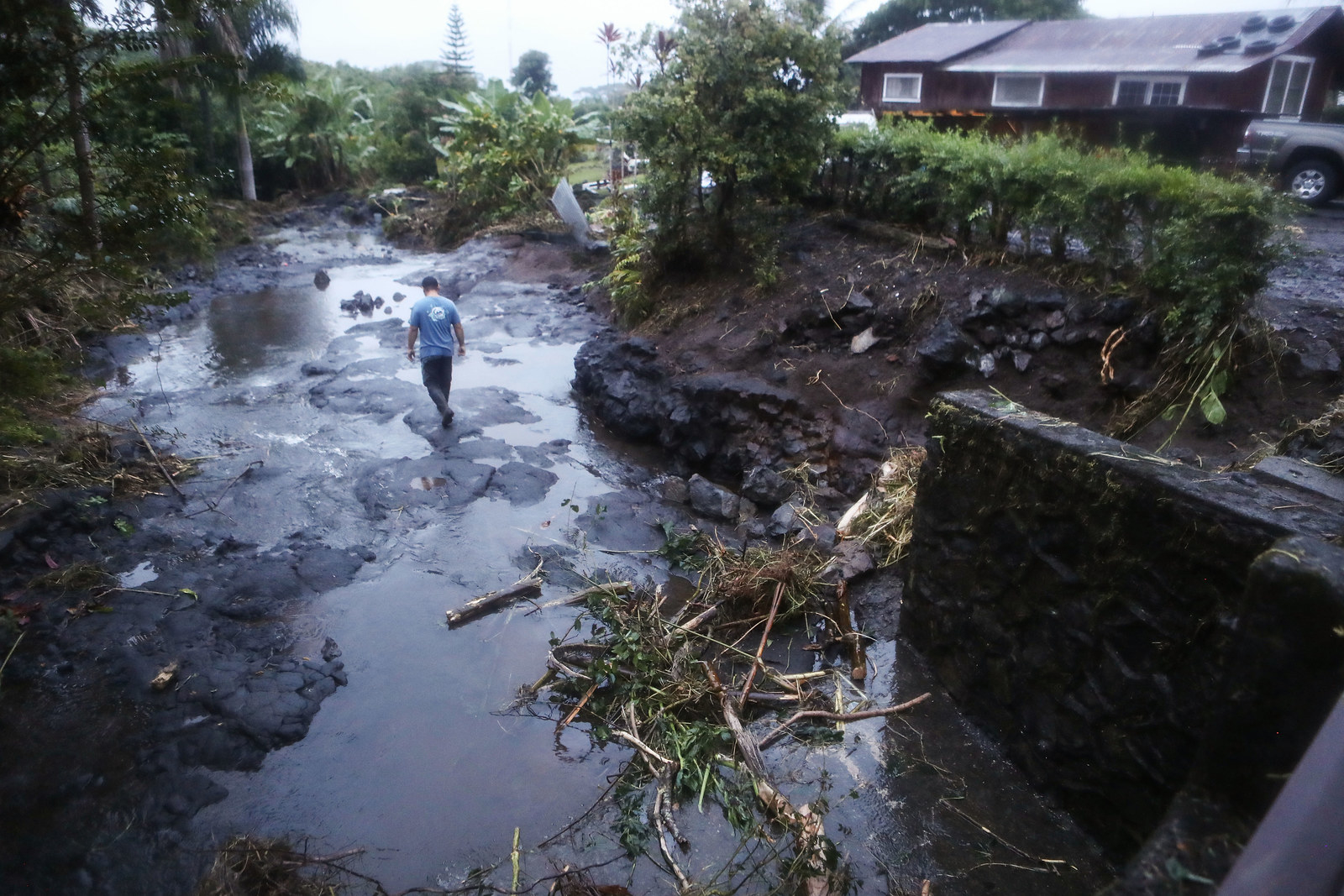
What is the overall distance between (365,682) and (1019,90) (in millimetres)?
11123

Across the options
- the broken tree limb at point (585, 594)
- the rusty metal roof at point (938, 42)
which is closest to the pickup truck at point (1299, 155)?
the rusty metal roof at point (938, 42)

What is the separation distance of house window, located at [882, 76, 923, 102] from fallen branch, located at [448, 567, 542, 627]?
1089cm

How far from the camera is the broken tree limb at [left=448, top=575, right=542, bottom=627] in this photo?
235 inches

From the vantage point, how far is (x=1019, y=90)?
35.9ft

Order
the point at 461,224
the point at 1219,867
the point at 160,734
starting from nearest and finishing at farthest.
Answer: the point at 1219,867 → the point at 160,734 → the point at 461,224

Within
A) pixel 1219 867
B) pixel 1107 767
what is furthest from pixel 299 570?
pixel 1219 867

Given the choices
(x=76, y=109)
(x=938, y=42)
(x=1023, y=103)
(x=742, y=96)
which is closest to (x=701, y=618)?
(x=76, y=109)

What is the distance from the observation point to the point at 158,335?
1301cm

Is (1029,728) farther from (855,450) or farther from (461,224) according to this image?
(461,224)

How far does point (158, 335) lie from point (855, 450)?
38.5 ft

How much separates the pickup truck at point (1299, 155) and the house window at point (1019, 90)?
295 cm

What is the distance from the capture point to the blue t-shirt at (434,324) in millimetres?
9125

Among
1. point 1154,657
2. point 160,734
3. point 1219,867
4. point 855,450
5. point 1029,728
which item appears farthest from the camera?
point 855,450

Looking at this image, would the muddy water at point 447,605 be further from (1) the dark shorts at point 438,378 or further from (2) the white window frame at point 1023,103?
(2) the white window frame at point 1023,103
